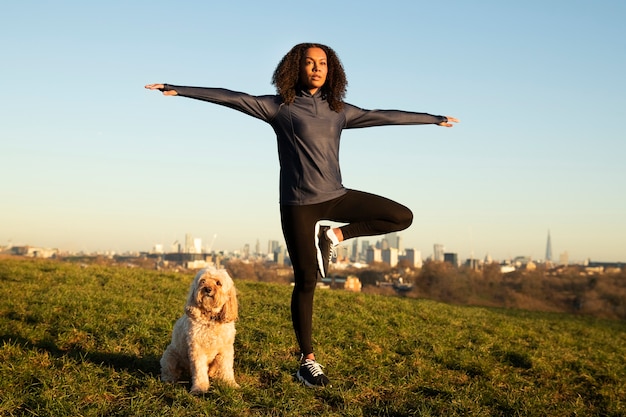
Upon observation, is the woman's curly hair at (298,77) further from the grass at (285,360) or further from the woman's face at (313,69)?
the grass at (285,360)

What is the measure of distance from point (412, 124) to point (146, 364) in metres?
4.06

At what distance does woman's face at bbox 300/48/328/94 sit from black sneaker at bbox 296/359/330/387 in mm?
2891

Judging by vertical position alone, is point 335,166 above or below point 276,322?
above

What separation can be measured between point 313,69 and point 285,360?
3.49 metres

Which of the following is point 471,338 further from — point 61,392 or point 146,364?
point 61,392

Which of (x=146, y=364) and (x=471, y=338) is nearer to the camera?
(x=146, y=364)

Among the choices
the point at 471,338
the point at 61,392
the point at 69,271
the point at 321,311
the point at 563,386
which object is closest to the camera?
the point at 61,392

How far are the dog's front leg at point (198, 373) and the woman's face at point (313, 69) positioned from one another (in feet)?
9.41

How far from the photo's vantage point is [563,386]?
7.76 metres

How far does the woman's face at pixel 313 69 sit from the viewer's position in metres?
5.91

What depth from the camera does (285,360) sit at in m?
7.11

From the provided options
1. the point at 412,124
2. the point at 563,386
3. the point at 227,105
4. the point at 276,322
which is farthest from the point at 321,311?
the point at 227,105

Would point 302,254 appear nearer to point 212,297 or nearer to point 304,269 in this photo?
point 304,269

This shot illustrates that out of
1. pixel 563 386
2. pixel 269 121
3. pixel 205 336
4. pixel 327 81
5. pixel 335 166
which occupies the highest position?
pixel 327 81
